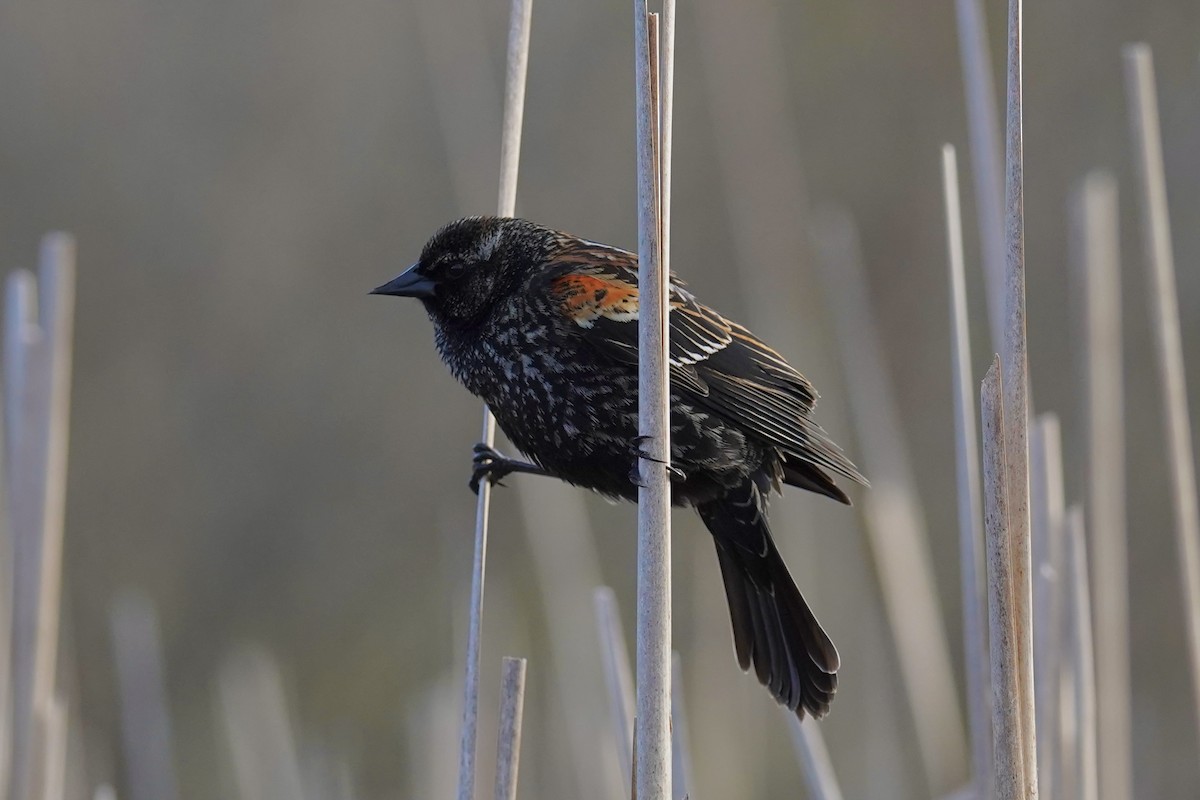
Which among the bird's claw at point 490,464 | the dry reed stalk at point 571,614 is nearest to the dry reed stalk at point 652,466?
the bird's claw at point 490,464

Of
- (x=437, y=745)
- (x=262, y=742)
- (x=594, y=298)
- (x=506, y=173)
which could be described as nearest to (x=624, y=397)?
(x=594, y=298)

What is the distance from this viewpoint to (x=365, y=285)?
4527 mm

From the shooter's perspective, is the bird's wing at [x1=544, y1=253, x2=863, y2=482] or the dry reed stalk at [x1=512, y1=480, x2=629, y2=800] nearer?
the bird's wing at [x1=544, y1=253, x2=863, y2=482]

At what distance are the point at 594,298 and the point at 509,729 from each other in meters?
0.72

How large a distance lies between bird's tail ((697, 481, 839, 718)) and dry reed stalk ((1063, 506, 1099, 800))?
0.37 m

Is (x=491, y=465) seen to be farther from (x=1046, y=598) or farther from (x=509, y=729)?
(x=1046, y=598)

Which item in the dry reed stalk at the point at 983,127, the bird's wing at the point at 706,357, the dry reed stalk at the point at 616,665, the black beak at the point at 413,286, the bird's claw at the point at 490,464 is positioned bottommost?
the dry reed stalk at the point at 616,665

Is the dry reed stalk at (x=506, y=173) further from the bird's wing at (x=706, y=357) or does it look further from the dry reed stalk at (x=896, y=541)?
the dry reed stalk at (x=896, y=541)

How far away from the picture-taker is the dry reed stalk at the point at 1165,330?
1.89m

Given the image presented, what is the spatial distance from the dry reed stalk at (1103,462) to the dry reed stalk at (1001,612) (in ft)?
2.67

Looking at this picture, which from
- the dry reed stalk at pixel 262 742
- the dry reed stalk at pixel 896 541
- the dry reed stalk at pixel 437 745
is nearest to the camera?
the dry reed stalk at pixel 896 541

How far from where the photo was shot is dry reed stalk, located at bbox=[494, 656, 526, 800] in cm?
154

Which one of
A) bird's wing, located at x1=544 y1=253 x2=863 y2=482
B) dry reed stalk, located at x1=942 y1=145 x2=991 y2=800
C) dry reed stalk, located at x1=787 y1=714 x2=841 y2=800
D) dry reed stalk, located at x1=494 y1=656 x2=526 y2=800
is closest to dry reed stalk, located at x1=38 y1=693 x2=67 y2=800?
dry reed stalk, located at x1=494 y1=656 x2=526 y2=800

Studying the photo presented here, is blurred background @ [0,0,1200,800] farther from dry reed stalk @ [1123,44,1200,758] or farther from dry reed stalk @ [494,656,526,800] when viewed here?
dry reed stalk @ [494,656,526,800]
